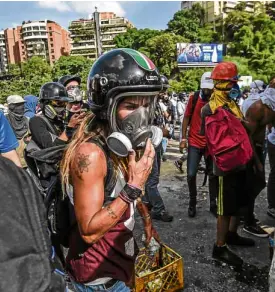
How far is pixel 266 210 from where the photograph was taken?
4277 mm

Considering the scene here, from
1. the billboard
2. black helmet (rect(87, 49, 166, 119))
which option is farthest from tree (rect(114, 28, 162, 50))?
black helmet (rect(87, 49, 166, 119))

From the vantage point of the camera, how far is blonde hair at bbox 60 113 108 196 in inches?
59.9

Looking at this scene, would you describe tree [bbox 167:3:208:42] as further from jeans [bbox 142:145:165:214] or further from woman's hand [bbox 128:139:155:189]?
woman's hand [bbox 128:139:155:189]

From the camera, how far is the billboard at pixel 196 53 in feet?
141

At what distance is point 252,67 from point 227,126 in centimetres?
4639

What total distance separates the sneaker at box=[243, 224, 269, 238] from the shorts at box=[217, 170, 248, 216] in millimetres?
840

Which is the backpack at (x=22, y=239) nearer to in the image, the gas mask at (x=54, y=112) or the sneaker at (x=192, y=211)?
the gas mask at (x=54, y=112)

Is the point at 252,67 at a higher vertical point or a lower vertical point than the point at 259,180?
higher

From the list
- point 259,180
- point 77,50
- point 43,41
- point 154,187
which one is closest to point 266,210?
point 259,180

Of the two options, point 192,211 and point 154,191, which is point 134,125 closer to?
point 154,191

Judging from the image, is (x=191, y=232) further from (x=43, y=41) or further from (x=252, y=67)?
(x=43, y=41)

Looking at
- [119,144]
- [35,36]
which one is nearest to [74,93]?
[119,144]

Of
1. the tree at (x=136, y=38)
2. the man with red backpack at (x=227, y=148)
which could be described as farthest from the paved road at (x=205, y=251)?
the tree at (x=136, y=38)

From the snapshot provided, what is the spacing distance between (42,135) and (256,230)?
8.75 feet
